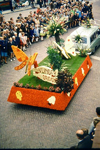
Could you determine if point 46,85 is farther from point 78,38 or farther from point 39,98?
point 78,38

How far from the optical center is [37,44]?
18.7 m

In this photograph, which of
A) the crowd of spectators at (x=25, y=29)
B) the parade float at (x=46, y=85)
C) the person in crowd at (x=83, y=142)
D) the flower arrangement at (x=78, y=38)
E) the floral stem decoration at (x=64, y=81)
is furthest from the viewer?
the crowd of spectators at (x=25, y=29)

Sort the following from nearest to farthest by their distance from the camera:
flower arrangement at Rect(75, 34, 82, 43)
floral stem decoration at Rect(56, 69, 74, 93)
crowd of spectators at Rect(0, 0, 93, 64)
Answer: floral stem decoration at Rect(56, 69, 74, 93)
flower arrangement at Rect(75, 34, 82, 43)
crowd of spectators at Rect(0, 0, 93, 64)

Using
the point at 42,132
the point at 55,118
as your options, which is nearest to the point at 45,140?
the point at 42,132

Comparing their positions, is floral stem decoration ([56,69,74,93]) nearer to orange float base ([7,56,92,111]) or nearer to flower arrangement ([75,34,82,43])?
orange float base ([7,56,92,111])

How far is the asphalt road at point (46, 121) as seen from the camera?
823cm

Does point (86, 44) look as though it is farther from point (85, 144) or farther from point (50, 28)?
point (85, 144)

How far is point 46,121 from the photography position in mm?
9258

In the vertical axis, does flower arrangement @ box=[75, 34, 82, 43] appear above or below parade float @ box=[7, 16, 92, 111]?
above

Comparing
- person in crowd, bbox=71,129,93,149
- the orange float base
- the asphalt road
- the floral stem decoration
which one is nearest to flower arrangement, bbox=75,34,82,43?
the asphalt road

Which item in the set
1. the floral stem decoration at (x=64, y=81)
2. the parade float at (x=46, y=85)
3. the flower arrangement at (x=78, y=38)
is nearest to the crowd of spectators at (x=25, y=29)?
the flower arrangement at (x=78, y=38)

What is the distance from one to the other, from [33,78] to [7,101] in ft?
5.53

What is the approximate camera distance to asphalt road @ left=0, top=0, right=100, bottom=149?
8234 mm

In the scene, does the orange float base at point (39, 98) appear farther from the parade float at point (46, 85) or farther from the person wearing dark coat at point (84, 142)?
the person wearing dark coat at point (84, 142)
